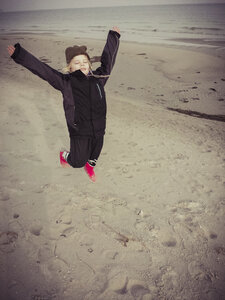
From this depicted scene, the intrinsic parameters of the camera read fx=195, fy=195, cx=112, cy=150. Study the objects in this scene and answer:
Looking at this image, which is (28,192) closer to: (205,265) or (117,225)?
(117,225)

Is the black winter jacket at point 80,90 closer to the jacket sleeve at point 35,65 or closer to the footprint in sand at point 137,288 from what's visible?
the jacket sleeve at point 35,65

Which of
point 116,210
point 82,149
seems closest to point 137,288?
point 116,210

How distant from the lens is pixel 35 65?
2.20 metres

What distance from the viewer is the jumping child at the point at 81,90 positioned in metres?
2.24

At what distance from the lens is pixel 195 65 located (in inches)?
407

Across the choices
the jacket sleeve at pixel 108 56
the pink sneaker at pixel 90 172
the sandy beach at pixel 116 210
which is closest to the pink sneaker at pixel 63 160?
the sandy beach at pixel 116 210

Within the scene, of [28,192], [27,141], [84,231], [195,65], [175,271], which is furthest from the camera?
[195,65]

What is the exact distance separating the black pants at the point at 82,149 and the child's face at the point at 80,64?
34.4 inches

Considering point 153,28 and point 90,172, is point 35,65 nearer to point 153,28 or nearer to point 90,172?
point 90,172

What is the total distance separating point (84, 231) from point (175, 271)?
1002 mm

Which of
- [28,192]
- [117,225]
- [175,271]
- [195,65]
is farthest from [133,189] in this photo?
[195,65]

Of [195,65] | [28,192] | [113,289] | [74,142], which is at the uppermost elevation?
[195,65]

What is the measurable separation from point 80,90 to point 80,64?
0.32 m

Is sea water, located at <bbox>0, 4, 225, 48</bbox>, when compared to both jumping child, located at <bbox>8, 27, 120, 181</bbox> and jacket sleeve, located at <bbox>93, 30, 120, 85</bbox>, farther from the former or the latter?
jumping child, located at <bbox>8, 27, 120, 181</bbox>
